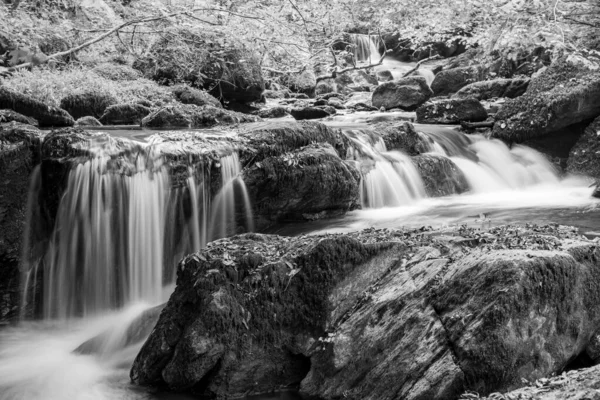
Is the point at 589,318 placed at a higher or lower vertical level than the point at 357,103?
lower

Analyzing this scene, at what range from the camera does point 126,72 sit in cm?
1905

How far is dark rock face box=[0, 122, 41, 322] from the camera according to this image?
281 inches

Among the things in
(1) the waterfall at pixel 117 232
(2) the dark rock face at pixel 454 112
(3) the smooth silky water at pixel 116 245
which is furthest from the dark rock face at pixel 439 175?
(1) the waterfall at pixel 117 232

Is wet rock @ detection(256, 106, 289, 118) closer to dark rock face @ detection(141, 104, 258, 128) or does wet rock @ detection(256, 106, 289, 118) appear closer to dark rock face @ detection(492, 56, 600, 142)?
dark rock face @ detection(141, 104, 258, 128)

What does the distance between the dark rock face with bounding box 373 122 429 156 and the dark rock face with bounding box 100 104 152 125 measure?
6.24m

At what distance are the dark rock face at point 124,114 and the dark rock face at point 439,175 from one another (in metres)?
7.28

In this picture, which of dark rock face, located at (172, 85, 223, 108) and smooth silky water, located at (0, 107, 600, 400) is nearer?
smooth silky water, located at (0, 107, 600, 400)

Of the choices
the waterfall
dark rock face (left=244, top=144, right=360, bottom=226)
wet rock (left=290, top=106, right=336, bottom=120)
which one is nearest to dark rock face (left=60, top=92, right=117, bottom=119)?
wet rock (left=290, top=106, right=336, bottom=120)

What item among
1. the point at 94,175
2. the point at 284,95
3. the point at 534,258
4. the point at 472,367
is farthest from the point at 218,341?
the point at 284,95

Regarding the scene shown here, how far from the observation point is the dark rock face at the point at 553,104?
1227 centimetres

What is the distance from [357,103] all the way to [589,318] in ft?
57.2

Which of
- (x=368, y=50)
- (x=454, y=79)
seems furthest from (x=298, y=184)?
(x=368, y=50)

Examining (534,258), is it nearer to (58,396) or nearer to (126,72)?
(58,396)

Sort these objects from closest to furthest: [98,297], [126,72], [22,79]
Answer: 1. [98,297]
2. [22,79]
3. [126,72]
